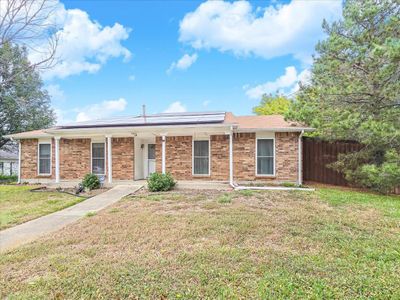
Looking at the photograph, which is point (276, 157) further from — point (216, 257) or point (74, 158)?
point (74, 158)

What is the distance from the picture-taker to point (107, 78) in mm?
19281

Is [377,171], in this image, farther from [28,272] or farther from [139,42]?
[139,42]

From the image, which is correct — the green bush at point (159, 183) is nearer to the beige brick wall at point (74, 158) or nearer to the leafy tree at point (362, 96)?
the beige brick wall at point (74, 158)

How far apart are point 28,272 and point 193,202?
509 cm

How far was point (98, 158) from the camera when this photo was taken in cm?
1477

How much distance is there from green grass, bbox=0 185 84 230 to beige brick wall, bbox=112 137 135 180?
127 inches

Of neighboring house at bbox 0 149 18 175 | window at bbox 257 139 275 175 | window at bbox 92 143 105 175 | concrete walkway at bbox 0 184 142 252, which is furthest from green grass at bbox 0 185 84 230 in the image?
neighboring house at bbox 0 149 18 175

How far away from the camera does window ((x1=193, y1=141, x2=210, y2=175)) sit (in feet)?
44.5

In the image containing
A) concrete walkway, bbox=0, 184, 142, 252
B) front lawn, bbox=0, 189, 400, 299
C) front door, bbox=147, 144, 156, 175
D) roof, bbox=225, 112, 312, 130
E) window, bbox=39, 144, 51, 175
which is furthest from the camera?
window, bbox=39, 144, 51, 175

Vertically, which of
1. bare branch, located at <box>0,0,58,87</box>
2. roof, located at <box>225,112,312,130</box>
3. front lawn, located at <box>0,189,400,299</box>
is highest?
bare branch, located at <box>0,0,58,87</box>

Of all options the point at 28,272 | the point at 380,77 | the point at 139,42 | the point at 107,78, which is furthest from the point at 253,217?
the point at 107,78

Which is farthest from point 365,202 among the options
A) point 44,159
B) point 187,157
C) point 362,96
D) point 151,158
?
point 44,159

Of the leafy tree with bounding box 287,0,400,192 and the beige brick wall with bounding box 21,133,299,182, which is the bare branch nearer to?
the beige brick wall with bounding box 21,133,299,182

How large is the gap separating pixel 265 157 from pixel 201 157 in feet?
10.0
